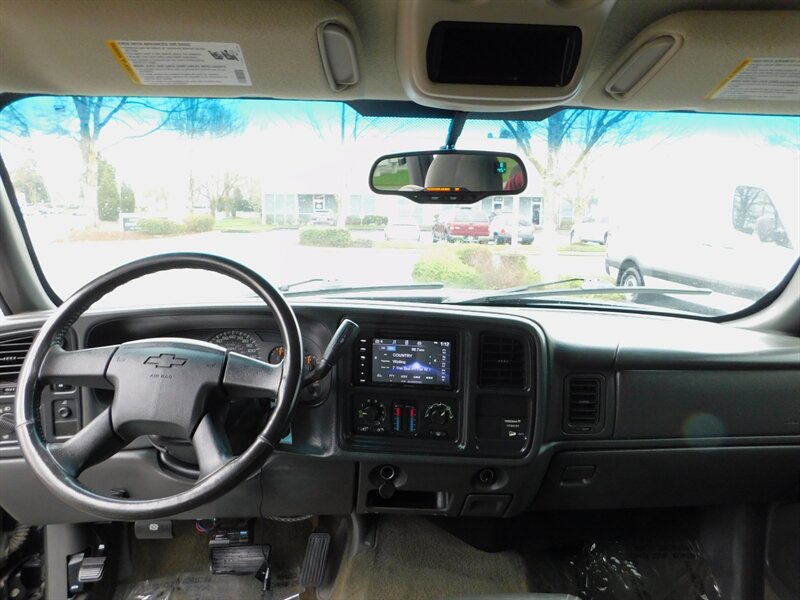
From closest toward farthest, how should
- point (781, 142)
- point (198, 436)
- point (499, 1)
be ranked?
point (499, 1) → point (198, 436) → point (781, 142)

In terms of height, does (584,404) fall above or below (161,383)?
below

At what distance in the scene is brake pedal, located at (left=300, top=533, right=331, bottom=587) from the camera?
2.95 metres

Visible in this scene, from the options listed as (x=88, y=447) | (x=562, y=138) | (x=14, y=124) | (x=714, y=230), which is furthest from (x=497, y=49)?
(x=14, y=124)

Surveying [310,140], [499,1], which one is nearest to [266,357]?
[310,140]

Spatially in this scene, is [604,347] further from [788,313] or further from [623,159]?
[788,313]

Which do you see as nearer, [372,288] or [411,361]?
[411,361]

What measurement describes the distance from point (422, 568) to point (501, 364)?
1.25 meters

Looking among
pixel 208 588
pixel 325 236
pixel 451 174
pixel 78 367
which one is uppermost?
pixel 451 174

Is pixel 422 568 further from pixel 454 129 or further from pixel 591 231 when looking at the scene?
pixel 454 129

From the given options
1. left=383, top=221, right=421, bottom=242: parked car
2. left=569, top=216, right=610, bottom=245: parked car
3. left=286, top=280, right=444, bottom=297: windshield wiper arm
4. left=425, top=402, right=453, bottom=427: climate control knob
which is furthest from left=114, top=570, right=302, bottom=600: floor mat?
left=569, top=216, right=610, bottom=245: parked car

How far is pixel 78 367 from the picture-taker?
1.84 m

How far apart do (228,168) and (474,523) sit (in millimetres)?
2066

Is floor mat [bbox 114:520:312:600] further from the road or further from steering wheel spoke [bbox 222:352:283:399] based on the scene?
steering wheel spoke [bbox 222:352:283:399]

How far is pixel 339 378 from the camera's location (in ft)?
7.84
